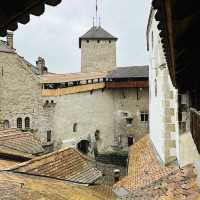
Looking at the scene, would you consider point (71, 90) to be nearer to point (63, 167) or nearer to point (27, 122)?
point (27, 122)

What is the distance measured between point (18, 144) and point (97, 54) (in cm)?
2911

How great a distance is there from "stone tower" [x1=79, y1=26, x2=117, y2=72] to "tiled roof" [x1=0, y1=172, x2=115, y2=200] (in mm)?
31379

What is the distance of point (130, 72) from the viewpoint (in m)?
33.1

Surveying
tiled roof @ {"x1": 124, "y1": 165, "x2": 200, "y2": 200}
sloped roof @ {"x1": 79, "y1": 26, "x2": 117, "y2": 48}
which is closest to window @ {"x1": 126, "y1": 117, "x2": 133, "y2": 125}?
sloped roof @ {"x1": 79, "y1": 26, "x2": 117, "y2": 48}

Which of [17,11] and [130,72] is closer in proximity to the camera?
[17,11]

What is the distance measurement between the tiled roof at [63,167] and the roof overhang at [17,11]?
723cm

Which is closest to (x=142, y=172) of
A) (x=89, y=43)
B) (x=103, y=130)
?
(x=103, y=130)

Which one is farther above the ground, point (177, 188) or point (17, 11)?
point (17, 11)

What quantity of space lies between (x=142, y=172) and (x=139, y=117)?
764 inches

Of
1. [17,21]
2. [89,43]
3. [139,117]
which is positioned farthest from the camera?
[89,43]

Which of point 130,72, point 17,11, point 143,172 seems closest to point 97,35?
point 130,72

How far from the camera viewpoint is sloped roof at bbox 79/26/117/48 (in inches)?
1592

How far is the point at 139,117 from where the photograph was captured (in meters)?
31.6

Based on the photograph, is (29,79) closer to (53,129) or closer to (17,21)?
(53,129)
